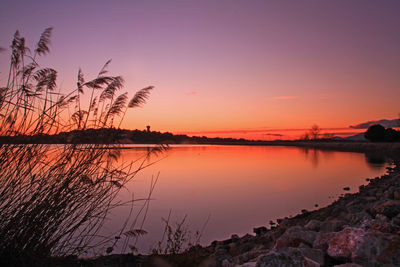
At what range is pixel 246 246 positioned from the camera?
259 inches

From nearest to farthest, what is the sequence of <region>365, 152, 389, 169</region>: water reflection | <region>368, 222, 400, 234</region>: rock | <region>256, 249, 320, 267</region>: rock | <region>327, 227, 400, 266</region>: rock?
<region>256, 249, 320, 267</region>: rock, <region>327, 227, 400, 266</region>: rock, <region>368, 222, 400, 234</region>: rock, <region>365, 152, 389, 169</region>: water reflection

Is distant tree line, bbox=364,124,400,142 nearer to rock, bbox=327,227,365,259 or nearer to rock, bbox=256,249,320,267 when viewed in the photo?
rock, bbox=327,227,365,259

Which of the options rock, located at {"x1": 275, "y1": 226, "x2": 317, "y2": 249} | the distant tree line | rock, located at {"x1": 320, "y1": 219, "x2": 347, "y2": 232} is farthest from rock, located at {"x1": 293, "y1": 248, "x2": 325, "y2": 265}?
the distant tree line

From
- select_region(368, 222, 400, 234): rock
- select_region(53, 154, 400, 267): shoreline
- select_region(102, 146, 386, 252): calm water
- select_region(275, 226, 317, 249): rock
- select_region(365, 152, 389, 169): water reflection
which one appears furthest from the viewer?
select_region(365, 152, 389, 169): water reflection

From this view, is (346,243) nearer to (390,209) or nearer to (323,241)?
(323,241)

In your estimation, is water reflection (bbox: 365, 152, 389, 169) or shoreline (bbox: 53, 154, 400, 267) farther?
water reflection (bbox: 365, 152, 389, 169)

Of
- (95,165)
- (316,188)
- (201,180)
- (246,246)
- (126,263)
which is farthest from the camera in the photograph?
(201,180)

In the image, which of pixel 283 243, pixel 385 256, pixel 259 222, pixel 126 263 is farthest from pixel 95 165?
pixel 259 222

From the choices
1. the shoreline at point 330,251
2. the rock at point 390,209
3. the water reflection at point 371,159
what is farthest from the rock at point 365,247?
the water reflection at point 371,159

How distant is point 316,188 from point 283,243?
14.1 m

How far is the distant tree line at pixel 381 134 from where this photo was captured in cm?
5729

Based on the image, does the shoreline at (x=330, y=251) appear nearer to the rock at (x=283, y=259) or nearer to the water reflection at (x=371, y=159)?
the rock at (x=283, y=259)

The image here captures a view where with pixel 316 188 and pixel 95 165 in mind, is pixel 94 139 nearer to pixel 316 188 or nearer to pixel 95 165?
pixel 95 165

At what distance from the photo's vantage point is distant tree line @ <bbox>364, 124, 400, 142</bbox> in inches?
2255
